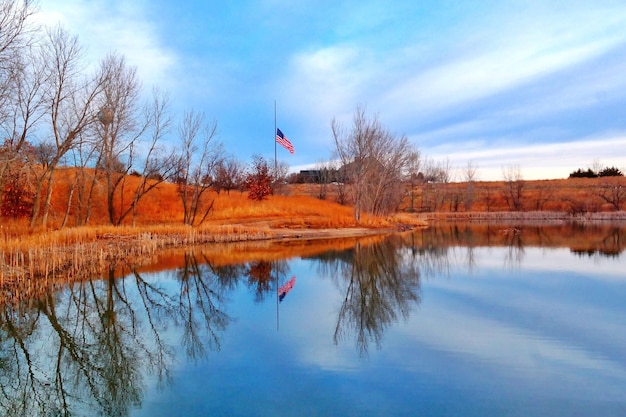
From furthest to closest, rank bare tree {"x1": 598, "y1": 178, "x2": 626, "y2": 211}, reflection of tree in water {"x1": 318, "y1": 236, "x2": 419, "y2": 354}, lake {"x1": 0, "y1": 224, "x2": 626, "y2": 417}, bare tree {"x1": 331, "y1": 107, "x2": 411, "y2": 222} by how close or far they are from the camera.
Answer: bare tree {"x1": 598, "y1": 178, "x2": 626, "y2": 211}
bare tree {"x1": 331, "y1": 107, "x2": 411, "y2": 222}
reflection of tree in water {"x1": 318, "y1": 236, "x2": 419, "y2": 354}
lake {"x1": 0, "y1": 224, "x2": 626, "y2": 417}

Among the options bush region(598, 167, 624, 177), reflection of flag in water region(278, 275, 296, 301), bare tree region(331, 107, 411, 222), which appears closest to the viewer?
reflection of flag in water region(278, 275, 296, 301)

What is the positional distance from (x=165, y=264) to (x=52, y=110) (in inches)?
370

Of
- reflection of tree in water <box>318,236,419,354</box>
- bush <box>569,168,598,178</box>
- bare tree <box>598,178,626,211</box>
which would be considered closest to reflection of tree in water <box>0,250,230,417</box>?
reflection of tree in water <box>318,236,419,354</box>

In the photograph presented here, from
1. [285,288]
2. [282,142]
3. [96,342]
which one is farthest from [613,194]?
[96,342]

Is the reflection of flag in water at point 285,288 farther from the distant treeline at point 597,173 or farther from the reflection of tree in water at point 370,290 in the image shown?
the distant treeline at point 597,173

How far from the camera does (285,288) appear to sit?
1362cm

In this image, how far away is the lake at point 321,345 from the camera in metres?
5.66

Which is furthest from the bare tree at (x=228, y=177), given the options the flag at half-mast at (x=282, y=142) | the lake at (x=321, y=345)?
the lake at (x=321, y=345)

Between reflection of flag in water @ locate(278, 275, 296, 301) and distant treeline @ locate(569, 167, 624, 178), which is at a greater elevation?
distant treeline @ locate(569, 167, 624, 178)

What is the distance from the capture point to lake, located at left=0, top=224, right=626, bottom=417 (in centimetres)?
566

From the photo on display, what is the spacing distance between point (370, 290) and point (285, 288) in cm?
251

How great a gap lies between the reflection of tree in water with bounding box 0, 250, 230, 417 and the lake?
1.4 inches

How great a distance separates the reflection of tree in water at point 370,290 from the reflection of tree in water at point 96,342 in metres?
2.70

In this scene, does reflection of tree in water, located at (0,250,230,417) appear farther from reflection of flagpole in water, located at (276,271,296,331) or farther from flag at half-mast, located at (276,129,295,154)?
flag at half-mast, located at (276,129,295,154)
